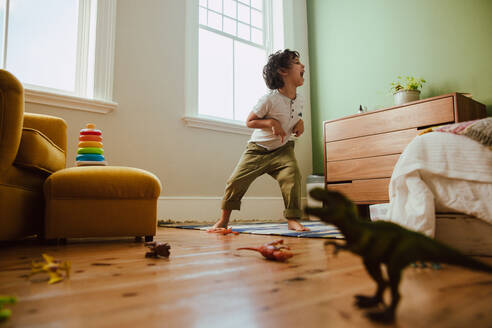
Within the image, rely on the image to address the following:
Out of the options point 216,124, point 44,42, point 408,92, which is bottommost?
point 216,124

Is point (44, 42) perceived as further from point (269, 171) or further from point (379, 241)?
point (379, 241)

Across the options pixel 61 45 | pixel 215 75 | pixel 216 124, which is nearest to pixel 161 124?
pixel 216 124

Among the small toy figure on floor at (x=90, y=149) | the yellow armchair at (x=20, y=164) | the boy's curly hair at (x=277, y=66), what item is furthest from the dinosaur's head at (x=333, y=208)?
the small toy figure on floor at (x=90, y=149)

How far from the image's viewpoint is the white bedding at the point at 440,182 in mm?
1092

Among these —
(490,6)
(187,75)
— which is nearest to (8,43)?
(187,75)

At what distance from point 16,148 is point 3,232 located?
327mm

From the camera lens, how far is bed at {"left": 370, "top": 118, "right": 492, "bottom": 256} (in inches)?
43.1

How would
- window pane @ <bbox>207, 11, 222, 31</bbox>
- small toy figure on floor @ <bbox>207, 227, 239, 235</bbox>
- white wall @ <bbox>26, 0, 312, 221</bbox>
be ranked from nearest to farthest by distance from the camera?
small toy figure on floor @ <bbox>207, 227, 239, 235</bbox> → white wall @ <bbox>26, 0, 312, 221</bbox> → window pane @ <bbox>207, 11, 222, 31</bbox>

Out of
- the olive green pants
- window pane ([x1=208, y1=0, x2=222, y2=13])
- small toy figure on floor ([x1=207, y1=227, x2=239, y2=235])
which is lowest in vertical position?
small toy figure on floor ([x1=207, y1=227, x2=239, y2=235])

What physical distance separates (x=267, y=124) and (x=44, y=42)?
1946 millimetres

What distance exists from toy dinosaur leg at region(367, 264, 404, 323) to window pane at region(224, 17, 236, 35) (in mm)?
3600

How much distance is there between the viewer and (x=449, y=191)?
114 centimetres

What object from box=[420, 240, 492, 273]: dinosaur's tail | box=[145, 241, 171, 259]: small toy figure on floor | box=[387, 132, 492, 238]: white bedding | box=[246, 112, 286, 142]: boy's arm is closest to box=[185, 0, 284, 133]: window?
box=[246, 112, 286, 142]: boy's arm

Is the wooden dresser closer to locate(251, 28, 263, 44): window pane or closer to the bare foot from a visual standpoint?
the bare foot
